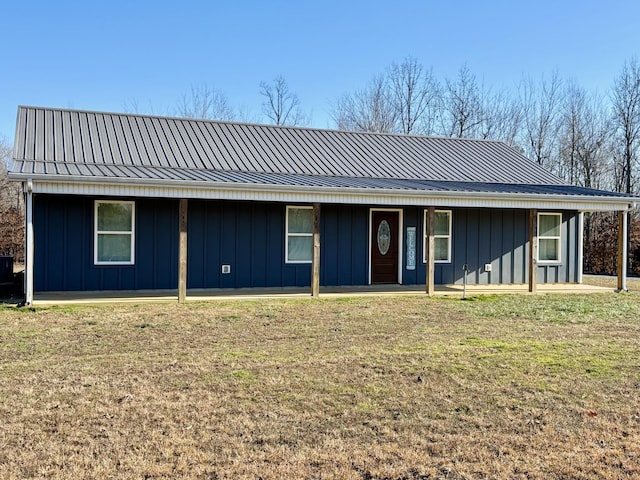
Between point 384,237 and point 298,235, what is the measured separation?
2111 millimetres

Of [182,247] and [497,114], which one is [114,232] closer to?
[182,247]

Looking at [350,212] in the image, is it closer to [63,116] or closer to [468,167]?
[468,167]

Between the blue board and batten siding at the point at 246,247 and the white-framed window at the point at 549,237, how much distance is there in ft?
→ 0.61

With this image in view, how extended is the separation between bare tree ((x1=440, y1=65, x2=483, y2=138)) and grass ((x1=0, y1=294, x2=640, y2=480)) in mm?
24950

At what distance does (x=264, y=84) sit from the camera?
3569cm

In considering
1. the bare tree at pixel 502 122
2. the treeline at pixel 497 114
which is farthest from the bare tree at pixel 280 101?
the bare tree at pixel 502 122

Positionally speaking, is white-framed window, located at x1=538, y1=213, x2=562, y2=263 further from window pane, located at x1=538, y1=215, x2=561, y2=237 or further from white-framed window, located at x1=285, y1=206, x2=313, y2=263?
white-framed window, located at x1=285, y1=206, x2=313, y2=263

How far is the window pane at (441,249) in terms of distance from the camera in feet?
47.6

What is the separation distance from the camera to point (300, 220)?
539 inches

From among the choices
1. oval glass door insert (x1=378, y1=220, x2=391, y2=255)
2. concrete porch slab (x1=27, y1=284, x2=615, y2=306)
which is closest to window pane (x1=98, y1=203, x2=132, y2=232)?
concrete porch slab (x1=27, y1=284, x2=615, y2=306)

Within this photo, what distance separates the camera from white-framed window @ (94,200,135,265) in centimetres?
1225

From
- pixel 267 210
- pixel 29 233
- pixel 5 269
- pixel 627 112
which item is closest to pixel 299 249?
pixel 267 210

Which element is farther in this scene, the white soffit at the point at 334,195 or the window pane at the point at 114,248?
the window pane at the point at 114,248

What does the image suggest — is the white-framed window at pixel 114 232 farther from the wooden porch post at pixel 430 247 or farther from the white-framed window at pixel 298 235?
the wooden porch post at pixel 430 247
